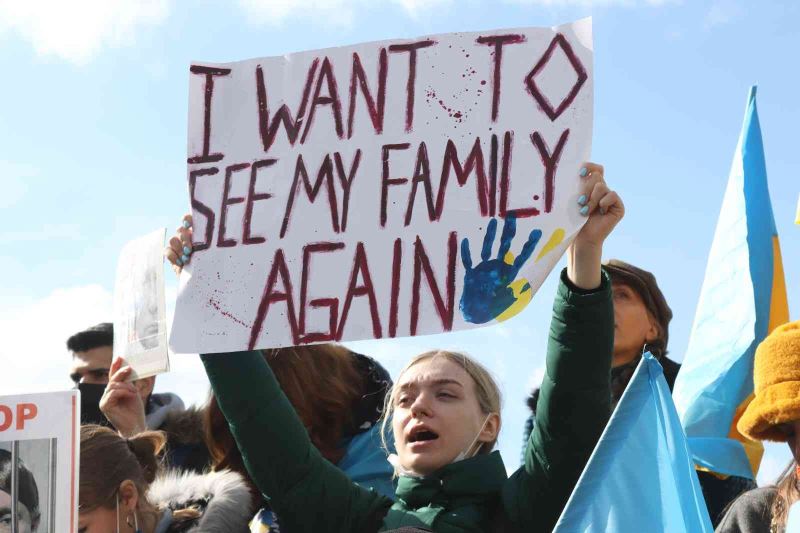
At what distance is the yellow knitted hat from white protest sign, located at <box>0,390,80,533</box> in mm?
1700

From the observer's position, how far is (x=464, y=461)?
3.22 metres

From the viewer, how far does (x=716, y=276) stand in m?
4.50

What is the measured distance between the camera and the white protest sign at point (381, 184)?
318 cm

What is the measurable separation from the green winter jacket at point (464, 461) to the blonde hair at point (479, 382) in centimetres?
20

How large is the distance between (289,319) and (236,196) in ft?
1.31

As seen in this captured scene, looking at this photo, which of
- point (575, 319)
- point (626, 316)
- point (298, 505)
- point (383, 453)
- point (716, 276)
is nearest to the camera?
point (575, 319)

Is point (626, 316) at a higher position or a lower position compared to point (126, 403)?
higher

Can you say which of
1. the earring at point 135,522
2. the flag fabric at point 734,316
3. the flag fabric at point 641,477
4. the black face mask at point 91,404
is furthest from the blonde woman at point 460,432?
the black face mask at point 91,404

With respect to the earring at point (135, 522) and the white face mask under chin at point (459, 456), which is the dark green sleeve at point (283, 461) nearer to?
the white face mask under chin at point (459, 456)

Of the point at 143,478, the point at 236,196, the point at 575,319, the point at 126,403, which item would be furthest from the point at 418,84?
the point at 126,403

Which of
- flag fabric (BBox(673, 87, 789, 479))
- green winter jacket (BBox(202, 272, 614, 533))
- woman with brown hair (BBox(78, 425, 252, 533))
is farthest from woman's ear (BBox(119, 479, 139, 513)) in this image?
flag fabric (BBox(673, 87, 789, 479))

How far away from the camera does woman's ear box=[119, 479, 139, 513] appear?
383cm

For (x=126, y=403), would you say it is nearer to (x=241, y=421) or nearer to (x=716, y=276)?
(x=241, y=421)

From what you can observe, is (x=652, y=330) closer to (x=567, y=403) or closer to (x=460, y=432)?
(x=460, y=432)
